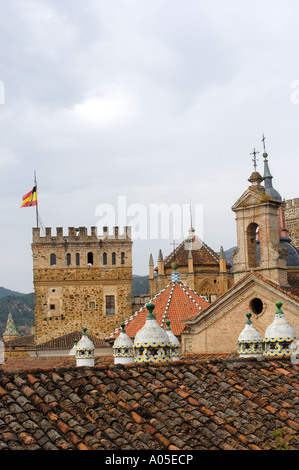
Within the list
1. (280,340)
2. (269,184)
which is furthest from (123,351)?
(269,184)

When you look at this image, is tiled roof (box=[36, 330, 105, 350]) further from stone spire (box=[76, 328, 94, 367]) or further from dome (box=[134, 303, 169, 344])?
dome (box=[134, 303, 169, 344])

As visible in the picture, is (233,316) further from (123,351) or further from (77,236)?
(77,236)

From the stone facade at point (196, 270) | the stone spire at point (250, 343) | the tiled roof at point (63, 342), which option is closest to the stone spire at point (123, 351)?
the stone spire at point (250, 343)

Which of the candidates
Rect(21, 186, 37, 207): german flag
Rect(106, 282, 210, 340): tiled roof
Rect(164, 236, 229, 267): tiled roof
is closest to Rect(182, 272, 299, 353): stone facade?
Rect(106, 282, 210, 340): tiled roof

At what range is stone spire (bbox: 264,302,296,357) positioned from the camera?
14.4 metres

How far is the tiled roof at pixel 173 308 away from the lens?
1240 inches

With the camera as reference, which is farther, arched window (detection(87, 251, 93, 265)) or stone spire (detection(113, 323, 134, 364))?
arched window (detection(87, 251, 93, 265))

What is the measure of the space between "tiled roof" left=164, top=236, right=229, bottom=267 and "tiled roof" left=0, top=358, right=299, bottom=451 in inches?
1496

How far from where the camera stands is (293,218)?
60.3 metres

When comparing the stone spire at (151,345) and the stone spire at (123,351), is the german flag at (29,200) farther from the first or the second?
the stone spire at (151,345)

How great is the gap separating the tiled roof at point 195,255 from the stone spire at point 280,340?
116ft

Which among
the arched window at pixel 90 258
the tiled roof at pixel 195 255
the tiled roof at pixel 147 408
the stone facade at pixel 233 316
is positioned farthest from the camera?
the arched window at pixel 90 258

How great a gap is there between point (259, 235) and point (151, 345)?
1365cm

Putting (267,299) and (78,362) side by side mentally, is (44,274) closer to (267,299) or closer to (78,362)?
(267,299)
